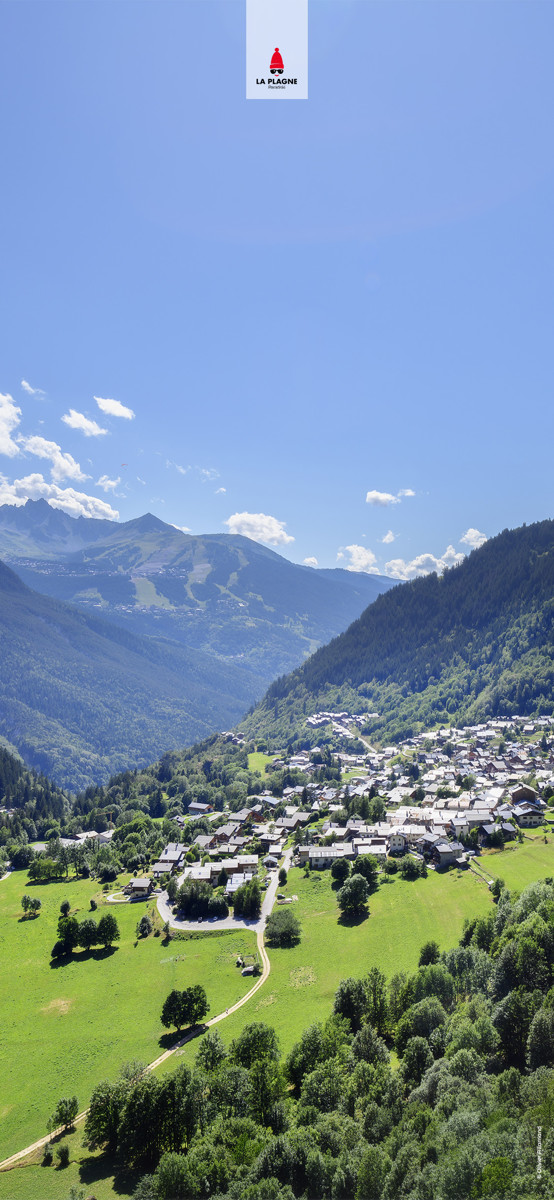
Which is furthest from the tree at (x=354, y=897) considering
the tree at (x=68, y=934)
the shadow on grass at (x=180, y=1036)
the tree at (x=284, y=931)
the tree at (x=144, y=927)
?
the tree at (x=68, y=934)

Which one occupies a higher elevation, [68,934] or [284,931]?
[284,931]

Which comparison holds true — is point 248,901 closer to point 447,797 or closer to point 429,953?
point 429,953

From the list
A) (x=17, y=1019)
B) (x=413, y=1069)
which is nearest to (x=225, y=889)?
(x=17, y=1019)

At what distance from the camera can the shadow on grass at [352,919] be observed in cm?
7594

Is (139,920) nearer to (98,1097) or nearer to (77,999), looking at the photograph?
(77,999)

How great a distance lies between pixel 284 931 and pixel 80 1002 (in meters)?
27.1

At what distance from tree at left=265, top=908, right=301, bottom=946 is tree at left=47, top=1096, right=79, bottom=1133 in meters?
33.3

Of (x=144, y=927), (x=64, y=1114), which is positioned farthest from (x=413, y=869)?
(x=64, y=1114)

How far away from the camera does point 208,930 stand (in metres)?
82.2

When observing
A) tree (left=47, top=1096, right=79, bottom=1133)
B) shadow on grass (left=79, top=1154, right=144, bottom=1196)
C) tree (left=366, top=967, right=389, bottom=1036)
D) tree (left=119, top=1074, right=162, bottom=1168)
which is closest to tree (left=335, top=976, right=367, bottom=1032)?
tree (left=366, top=967, right=389, bottom=1036)

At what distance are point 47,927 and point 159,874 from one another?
73.5ft

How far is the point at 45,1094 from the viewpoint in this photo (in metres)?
51.7

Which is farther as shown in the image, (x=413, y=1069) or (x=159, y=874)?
(x=159, y=874)

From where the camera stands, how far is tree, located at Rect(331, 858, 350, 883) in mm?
90625
